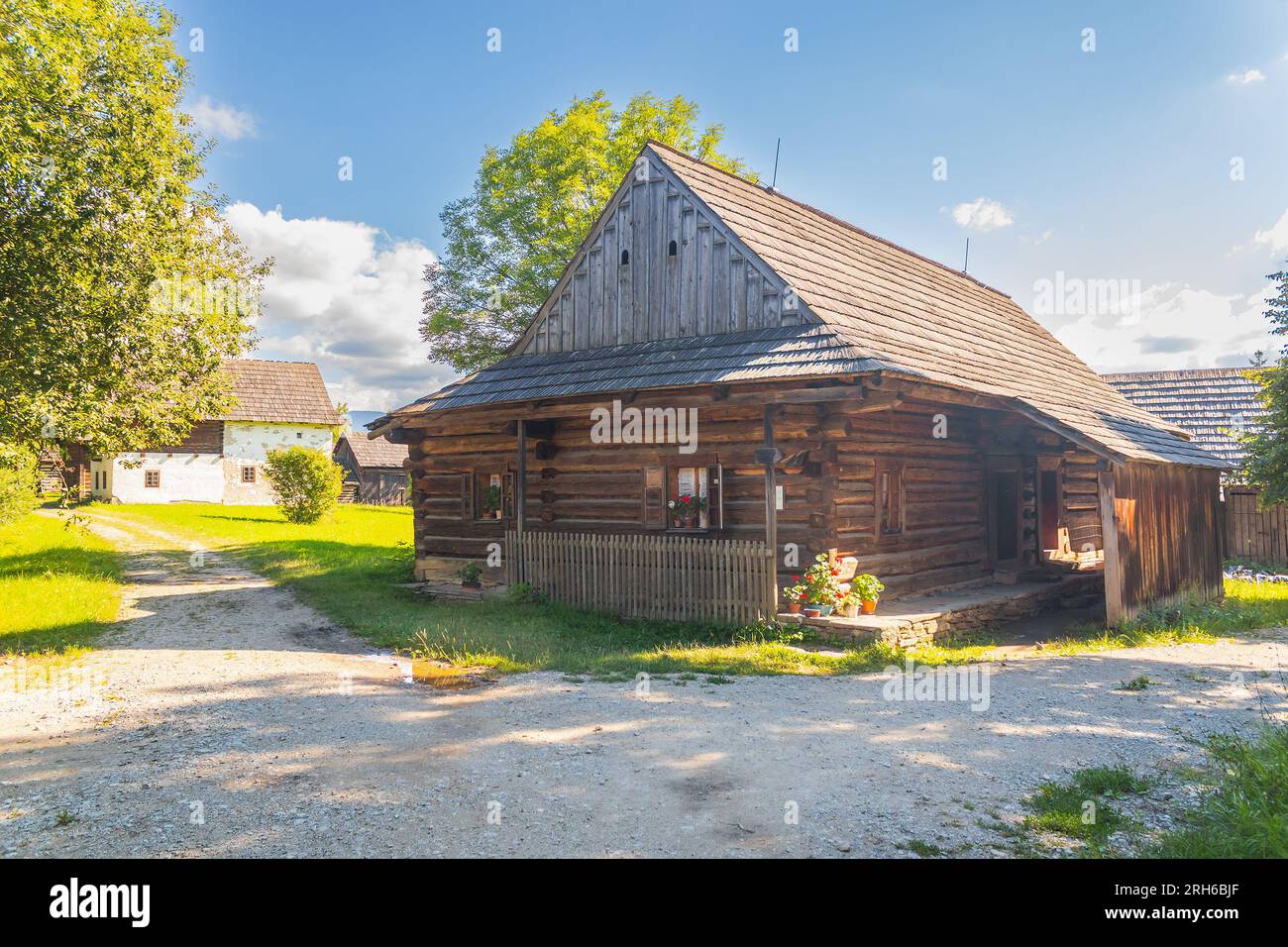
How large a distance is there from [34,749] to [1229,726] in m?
9.38

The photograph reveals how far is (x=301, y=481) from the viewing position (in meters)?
28.1

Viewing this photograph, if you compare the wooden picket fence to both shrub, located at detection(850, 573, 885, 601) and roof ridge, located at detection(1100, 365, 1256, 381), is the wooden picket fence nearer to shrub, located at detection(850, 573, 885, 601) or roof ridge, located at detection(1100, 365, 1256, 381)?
shrub, located at detection(850, 573, 885, 601)

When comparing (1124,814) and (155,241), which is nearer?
(1124,814)

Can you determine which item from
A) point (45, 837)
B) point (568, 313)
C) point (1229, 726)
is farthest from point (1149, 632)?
point (45, 837)

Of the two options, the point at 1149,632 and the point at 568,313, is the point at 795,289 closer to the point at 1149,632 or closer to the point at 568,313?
the point at 568,313

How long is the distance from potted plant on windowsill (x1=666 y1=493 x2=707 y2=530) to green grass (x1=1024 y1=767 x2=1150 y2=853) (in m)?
7.48

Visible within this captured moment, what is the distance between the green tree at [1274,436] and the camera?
14.4 m

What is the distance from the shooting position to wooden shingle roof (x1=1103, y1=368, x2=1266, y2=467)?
24.1m

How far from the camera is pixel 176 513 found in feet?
103

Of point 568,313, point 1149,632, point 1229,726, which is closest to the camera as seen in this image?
point 1229,726

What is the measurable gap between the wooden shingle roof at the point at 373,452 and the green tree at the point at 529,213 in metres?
25.1

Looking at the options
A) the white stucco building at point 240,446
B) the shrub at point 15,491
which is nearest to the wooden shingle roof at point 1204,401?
the shrub at point 15,491

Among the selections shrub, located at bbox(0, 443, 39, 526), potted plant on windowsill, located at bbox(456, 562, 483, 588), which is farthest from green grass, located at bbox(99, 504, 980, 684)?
shrub, located at bbox(0, 443, 39, 526)
